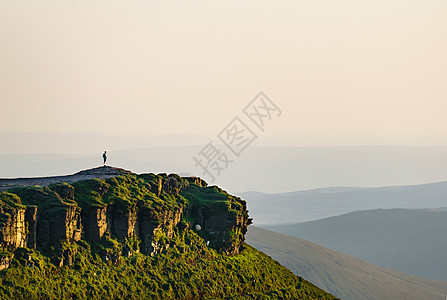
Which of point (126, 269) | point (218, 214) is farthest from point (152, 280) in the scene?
point (218, 214)

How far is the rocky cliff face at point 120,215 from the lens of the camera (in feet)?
346

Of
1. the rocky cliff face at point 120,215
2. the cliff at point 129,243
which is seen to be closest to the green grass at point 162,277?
the cliff at point 129,243

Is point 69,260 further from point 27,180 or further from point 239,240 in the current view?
point 239,240

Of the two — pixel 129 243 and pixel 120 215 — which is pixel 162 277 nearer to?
pixel 129 243

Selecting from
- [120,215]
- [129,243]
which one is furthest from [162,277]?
[120,215]

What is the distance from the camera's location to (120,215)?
391 feet

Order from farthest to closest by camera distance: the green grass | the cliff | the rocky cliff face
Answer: the rocky cliff face → the cliff → the green grass

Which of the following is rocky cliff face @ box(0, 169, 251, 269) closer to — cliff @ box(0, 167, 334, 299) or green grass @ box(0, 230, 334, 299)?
cliff @ box(0, 167, 334, 299)

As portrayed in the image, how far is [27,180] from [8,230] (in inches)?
1051

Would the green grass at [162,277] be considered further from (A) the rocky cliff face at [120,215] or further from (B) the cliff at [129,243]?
(A) the rocky cliff face at [120,215]

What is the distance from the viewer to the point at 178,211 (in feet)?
433

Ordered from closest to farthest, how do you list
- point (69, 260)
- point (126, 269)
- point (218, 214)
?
point (69, 260) → point (126, 269) → point (218, 214)

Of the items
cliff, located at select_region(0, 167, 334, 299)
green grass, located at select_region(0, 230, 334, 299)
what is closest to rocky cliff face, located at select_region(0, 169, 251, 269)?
cliff, located at select_region(0, 167, 334, 299)

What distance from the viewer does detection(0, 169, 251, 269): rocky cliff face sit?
105562mm
